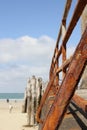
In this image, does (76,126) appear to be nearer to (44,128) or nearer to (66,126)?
(66,126)

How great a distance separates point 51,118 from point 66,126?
102cm

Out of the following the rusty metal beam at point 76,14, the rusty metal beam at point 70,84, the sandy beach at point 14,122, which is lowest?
the sandy beach at point 14,122

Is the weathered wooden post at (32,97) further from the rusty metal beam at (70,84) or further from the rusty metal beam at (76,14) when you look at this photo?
the rusty metal beam at (70,84)

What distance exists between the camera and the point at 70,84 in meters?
1.18

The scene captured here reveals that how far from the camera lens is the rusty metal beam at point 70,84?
1.17 m

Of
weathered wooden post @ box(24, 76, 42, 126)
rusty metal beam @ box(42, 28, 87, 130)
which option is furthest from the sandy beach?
rusty metal beam @ box(42, 28, 87, 130)

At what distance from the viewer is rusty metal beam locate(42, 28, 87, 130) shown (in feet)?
3.85

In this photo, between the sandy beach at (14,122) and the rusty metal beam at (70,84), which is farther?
the sandy beach at (14,122)

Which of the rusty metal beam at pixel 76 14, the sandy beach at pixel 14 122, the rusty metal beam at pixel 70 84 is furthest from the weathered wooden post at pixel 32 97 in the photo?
the rusty metal beam at pixel 70 84

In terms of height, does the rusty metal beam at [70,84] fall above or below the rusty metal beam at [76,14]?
below

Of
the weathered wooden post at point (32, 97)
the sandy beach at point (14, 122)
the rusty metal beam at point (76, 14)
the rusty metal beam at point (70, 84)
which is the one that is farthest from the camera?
the sandy beach at point (14, 122)

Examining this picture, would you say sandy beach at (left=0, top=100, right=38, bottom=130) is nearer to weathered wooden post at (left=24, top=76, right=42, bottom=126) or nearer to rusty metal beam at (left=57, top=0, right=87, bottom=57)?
weathered wooden post at (left=24, top=76, right=42, bottom=126)

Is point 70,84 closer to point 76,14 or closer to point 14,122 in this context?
point 76,14

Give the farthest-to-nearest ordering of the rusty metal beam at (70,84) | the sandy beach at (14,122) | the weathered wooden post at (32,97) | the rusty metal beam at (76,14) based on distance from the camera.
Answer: the sandy beach at (14,122), the weathered wooden post at (32,97), the rusty metal beam at (76,14), the rusty metal beam at (70,84)
